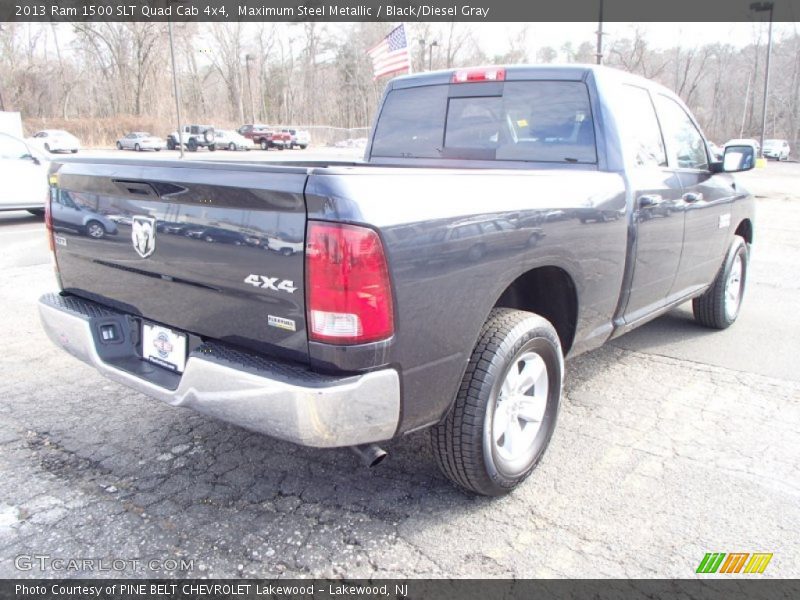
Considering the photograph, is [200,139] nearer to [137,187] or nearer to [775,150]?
[137,187]

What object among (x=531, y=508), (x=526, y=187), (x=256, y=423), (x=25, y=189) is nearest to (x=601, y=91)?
(x=526, y=187)

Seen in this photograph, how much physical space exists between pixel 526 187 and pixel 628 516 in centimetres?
146

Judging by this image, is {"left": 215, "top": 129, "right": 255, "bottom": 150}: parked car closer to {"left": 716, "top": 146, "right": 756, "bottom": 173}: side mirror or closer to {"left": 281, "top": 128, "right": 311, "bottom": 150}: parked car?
{"left": 281, "top": 128, "right": 311, "bottom": 150}: parked car

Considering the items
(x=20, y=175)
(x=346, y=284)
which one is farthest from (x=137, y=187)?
(x=20, y=175)

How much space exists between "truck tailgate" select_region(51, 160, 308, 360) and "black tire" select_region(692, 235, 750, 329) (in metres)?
4.01

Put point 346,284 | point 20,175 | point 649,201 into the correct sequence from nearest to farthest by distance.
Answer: point 346,284 < point 649,201 < point 20,175

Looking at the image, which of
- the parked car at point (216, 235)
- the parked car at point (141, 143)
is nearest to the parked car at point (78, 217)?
the parked car at point (216, 235)

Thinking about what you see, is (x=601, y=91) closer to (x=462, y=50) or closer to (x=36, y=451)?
(x=36, y=451)

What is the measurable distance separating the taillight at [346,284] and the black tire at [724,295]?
383 centimetres

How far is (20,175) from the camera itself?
428 inches

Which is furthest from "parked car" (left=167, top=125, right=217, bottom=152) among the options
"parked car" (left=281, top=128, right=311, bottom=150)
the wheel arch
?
the wheel arch

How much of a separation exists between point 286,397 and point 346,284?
424 millimetres

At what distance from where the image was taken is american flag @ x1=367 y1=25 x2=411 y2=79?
38.6 ft

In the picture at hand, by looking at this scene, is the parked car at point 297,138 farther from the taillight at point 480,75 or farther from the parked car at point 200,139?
the taillight at point 480,75
